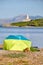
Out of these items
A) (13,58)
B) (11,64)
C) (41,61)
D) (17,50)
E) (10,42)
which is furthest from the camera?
(10,42)

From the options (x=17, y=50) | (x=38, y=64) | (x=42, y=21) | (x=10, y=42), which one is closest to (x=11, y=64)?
(x=38, y=64)

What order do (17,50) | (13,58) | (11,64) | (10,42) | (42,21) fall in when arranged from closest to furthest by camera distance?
(11,64) → (13,58) → (17,50) → (10,42) → (42,21)

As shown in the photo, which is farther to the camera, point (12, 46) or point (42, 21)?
point (42, 21)

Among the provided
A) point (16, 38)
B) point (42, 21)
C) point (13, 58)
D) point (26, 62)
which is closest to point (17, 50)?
point (16, 38)

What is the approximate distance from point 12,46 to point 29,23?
3796 centimetres

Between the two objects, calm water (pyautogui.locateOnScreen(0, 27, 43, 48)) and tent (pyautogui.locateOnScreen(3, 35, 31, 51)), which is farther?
calm water (pyautogui.locateOnScreen(0, 27, 43, 48))

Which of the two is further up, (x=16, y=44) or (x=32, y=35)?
(x=16, y=44)

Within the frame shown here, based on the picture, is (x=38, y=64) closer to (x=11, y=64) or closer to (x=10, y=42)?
(x=11, y=64)

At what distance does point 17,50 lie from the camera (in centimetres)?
952

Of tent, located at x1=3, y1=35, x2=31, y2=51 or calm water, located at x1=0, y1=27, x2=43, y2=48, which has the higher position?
tent, located at x1=3, y1=35, x2=31, y2=51

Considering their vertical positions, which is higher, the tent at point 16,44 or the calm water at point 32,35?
the tent at point 16,44

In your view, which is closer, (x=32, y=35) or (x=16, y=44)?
(x=16, y=44)

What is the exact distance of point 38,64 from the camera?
21.5 ft

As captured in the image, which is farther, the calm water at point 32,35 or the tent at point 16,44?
the calm water at point 32,35
